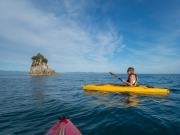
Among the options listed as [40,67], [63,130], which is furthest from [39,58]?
[63,130]

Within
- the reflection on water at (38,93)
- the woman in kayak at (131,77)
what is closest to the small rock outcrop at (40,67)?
the reflection on water at (38,93)

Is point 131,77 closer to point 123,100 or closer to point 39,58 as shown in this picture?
point 123,100

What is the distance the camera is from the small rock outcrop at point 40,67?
9000 centimetres

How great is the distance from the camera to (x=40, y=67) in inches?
3625

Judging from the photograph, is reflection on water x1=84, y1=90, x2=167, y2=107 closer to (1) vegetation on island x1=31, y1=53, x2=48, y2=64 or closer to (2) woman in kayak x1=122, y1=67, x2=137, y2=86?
(2) woman in kayak x1=122, y1=67, x2=137, y2=86

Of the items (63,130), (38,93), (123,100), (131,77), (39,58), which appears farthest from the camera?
(39,58)

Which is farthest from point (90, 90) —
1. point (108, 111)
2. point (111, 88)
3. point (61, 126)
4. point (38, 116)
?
point (61, 126)

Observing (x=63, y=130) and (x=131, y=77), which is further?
(x=131, y=77)

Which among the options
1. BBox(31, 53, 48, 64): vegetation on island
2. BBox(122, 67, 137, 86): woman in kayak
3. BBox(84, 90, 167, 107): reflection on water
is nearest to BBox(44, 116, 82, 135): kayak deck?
BBox(84, 90, 167, 107): reflection on water

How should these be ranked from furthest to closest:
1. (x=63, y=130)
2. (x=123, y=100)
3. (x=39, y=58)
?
(x=39, y=58)
(x=123, y=100)
(x=63, y=130)

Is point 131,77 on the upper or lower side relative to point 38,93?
upper

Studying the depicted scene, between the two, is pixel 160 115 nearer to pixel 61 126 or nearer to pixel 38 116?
pixel 61 126

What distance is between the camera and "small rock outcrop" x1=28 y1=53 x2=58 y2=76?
90.0m

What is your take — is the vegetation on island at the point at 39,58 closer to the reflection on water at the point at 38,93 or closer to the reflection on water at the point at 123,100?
the reflection on water at the point at 38,93
